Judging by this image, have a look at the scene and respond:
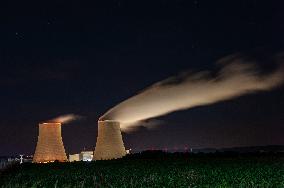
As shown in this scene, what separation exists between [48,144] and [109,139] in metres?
3.97

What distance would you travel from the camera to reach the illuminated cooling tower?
1288 inches

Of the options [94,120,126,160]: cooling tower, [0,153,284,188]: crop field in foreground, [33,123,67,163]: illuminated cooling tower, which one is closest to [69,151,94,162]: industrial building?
[33,123,67,163]: illuminated cooling tower

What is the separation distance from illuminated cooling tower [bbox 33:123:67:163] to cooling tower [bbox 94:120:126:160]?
2815 mm

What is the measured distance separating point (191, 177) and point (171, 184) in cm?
236

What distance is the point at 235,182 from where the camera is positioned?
15.3 metres

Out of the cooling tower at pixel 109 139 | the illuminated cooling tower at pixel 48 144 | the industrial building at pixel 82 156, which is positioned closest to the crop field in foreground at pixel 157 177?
the illuminated cooling tower at pixel 48 144

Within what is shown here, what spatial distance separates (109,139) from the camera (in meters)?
32.8

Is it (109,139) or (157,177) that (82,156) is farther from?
(157,177)

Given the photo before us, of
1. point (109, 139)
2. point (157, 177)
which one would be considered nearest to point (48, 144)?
point (109, 139)

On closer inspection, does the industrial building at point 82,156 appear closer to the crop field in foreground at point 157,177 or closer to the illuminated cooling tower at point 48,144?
the illuminated cooling tower at point 48,144

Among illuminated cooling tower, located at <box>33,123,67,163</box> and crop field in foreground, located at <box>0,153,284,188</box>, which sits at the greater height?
illuminated cooling tower, located at <box>33,123,67,163</box>

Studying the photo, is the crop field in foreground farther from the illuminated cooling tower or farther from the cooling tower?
the cooling tower

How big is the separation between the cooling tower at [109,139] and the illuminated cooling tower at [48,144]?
9.23 feet

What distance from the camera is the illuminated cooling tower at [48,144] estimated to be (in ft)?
107
